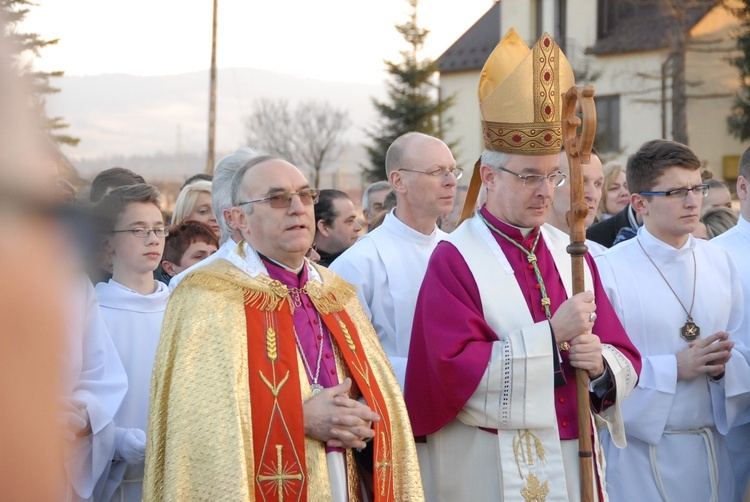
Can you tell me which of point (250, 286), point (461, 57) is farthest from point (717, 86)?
point (250, 286)

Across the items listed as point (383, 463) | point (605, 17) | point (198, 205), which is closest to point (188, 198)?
point (198, 205)

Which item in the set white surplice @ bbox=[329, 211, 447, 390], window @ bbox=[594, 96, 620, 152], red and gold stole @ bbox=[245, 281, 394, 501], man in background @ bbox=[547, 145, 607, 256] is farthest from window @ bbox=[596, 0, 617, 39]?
red and gold stole @ bbox=[245, 281, 394, 501]

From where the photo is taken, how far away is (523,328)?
4.29m

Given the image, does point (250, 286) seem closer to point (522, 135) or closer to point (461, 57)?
point (522, 135)

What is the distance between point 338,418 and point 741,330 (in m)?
2.85

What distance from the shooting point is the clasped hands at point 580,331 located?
13.5ft

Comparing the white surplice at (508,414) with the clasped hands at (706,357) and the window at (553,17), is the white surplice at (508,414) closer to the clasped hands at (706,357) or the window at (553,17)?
the clasped hands at (706,357)

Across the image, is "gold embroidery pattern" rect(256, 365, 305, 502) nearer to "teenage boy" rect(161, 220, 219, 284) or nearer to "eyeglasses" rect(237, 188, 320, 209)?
"eyeglasses" rect(237, 188, 320, 209)

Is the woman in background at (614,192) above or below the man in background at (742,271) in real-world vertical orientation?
above

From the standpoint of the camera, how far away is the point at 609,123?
3391cm

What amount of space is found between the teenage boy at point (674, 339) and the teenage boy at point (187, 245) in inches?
90.3

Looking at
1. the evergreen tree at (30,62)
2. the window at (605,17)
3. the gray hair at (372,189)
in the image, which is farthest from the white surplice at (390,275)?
the window at (605,17)

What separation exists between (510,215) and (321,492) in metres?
1.54

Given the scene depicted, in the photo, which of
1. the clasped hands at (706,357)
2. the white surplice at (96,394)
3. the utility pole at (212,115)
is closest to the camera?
the white surplice at (96,394)
